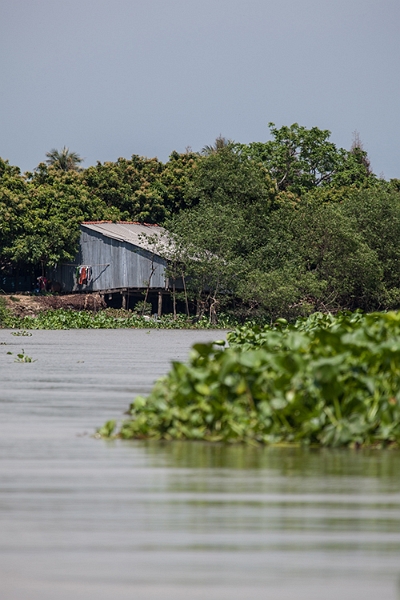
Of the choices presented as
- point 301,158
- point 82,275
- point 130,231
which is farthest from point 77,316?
point 301,158

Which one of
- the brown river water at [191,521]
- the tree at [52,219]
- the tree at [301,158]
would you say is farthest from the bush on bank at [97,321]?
the brown river water at [191,521]

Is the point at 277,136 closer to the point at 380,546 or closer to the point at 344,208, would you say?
the point at 344,208

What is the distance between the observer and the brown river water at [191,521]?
12.6 ft

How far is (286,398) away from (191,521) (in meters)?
2.97

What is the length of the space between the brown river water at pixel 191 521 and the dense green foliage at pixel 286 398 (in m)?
0.26

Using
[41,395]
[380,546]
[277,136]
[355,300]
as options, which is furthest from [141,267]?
[380,546]

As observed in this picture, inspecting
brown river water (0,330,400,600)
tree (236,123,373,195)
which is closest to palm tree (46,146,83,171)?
tree (236,123,373,195)

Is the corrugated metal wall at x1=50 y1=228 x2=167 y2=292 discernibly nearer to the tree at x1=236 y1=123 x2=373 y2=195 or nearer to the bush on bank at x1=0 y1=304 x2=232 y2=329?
the bush on bank at x1=0 y1=304 x2=232 y2=329

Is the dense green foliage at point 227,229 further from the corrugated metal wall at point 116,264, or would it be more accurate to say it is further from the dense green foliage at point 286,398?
the dense green foliage at point 286,398

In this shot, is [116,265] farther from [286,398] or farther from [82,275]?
[286,398]

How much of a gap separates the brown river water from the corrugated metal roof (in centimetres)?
4124

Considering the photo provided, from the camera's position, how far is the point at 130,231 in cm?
5266

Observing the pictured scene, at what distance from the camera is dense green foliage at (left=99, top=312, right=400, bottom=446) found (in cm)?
769

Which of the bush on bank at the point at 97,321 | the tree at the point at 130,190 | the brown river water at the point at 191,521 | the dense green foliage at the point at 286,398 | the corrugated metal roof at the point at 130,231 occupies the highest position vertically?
the tree at the point at 130,190
